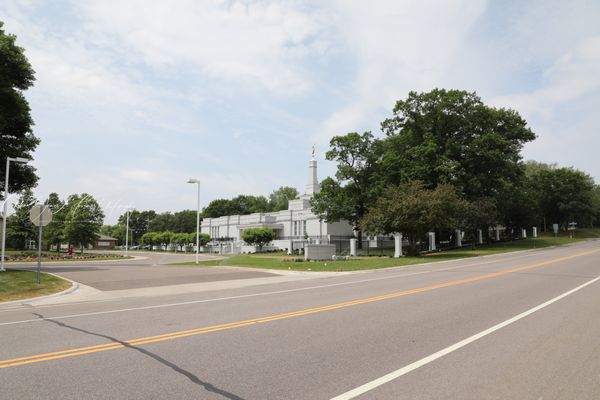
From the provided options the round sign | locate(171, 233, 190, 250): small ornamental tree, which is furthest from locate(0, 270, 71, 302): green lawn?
locate(171, 233, 190, 250): small ornamental tree

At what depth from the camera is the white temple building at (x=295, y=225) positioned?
205ft

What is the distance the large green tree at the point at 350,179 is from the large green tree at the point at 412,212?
13.3 m

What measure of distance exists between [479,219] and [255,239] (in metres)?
30.7

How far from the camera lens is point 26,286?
1552 centimetres

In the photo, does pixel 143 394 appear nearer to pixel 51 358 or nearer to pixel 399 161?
pixel 51 358

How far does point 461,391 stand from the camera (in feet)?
15.3

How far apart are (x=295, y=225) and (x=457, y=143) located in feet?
95.1

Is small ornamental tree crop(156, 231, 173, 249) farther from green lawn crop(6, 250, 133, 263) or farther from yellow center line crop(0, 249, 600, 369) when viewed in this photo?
yellow center line crop(0, 249, 600, 369)

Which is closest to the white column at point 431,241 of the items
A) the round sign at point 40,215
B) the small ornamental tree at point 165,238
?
the round sign at point 40,215

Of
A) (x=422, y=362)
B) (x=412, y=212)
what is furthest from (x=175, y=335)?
(x=412, y=212)

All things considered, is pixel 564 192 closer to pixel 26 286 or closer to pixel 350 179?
pixel 350 179

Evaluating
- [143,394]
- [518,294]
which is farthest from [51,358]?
[518,294]

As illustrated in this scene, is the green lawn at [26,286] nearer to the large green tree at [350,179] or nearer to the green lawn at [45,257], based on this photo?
the green lawn at [45,257]

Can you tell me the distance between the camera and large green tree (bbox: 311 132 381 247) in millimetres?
51406
